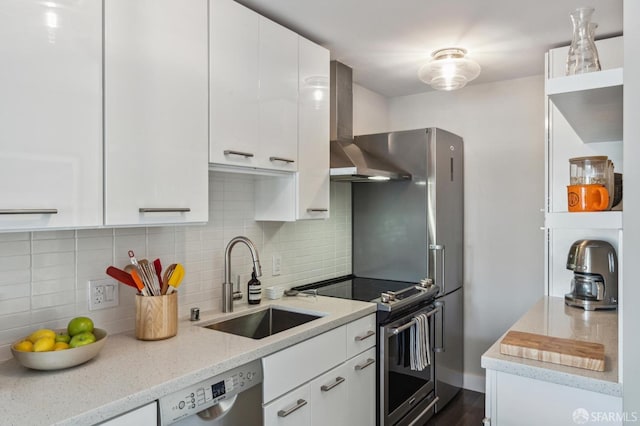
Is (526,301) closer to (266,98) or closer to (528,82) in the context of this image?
(528,82)

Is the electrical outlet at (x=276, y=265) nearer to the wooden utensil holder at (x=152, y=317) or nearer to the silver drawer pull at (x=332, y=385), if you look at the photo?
the silver drawer pull at (x=332, y=385)

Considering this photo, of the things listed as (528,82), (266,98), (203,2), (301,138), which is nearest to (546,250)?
(528,82)

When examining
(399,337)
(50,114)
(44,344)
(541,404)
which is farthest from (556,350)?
(50,114)

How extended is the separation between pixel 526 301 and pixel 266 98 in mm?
2432

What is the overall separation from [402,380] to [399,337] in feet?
0.89

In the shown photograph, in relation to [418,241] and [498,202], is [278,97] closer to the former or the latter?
[418,241]

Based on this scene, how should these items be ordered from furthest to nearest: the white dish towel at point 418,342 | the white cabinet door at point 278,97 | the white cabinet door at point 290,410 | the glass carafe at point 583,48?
the white dish towel at point 418,342 < the white cabinet door at point 278,97 < the white cabinet door at point 290,410 < the glass carafe at point 583,48

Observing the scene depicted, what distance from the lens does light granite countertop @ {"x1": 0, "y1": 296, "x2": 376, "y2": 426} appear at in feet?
3.69

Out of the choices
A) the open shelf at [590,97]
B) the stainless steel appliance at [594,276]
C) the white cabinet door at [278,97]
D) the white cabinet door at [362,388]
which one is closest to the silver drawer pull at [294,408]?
the white cabinet door at [362,388]

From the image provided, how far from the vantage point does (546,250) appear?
8.71ft

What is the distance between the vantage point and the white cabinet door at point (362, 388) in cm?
213

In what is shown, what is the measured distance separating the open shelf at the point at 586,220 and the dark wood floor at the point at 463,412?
6.93ft

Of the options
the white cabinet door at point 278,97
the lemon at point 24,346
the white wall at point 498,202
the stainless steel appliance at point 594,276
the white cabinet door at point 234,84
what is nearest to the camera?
the lemon at point 24,346

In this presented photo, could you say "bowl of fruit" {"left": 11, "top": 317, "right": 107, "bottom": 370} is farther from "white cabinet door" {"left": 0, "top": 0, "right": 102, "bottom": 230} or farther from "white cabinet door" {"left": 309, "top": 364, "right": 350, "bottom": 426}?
"white cabinet door" {"left": 309, "top": 364, "right": 350, "bottom": 426}
